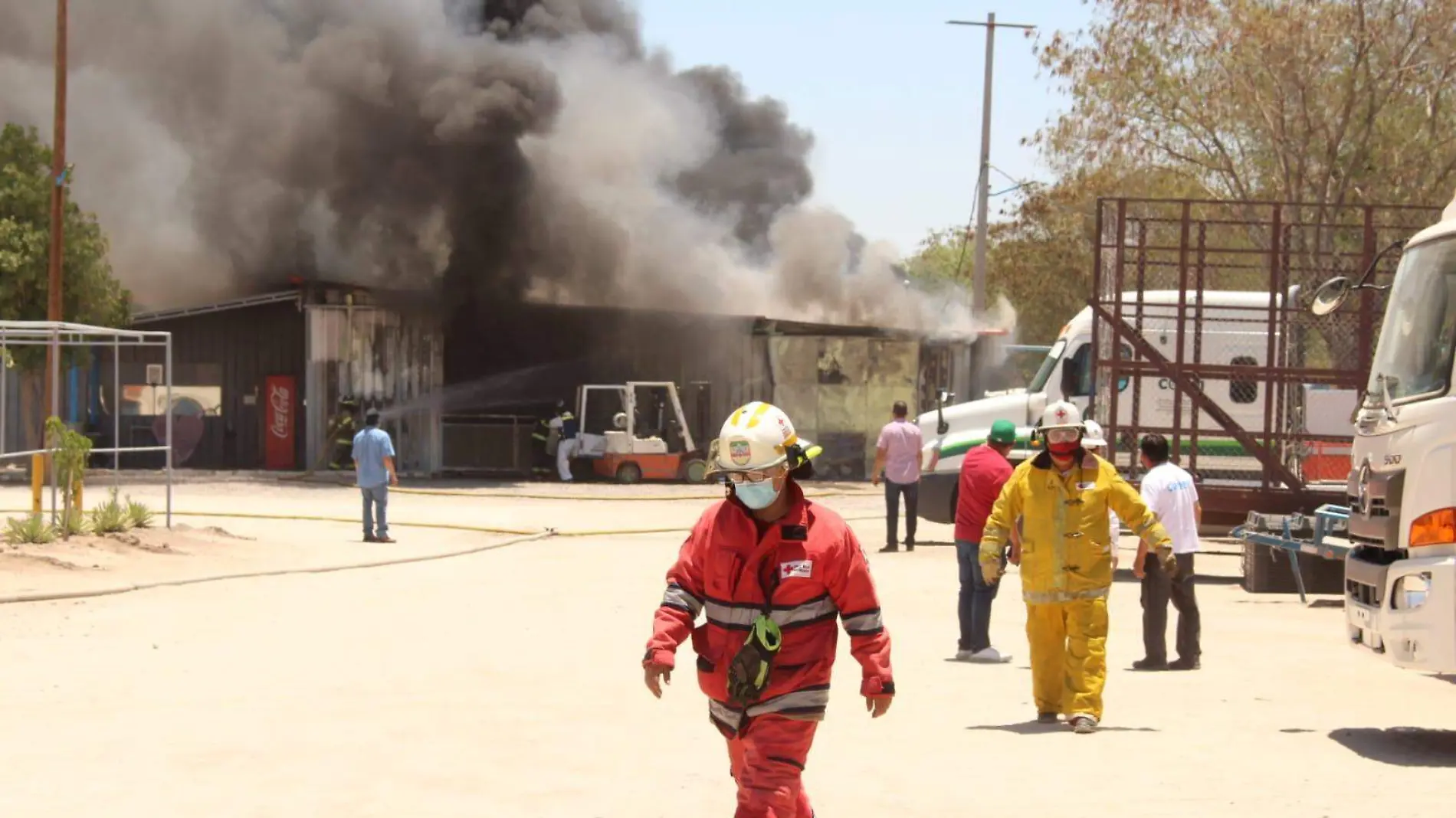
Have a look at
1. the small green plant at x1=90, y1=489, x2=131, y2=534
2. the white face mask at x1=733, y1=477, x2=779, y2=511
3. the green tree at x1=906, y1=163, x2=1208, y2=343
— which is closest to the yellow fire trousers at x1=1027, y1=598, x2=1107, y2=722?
the white face mask at x1=733, y1=477, x2=779, y2=511

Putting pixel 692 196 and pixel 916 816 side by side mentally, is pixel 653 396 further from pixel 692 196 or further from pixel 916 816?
pixel 916 816

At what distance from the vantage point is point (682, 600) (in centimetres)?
567

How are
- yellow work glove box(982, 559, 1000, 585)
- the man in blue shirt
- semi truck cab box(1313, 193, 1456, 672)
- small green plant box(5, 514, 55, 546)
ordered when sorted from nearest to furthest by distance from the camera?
semi truck cab box(1313, 193, 1456, 672), yellow work glove box(982, 559, 1000, 585), small green plant box(5, 514, 55, 546), the man in blue shirt

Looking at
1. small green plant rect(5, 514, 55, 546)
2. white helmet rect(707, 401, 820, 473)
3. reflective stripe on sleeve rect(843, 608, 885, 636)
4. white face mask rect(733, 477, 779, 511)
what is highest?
white helmet rect(707, 401, 820, 473)

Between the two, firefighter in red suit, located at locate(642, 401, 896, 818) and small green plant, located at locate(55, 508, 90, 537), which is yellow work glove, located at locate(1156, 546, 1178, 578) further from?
small green plant, located at locate(55, 508, 90, 537)

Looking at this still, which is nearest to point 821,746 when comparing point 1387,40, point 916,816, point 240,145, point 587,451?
point 916,816

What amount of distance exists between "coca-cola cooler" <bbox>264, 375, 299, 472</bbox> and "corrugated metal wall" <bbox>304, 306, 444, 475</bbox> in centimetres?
120

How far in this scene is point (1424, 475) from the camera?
819 centimetres

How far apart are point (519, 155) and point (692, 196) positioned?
671 centimetres

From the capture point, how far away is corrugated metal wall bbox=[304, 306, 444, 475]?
1302 inches

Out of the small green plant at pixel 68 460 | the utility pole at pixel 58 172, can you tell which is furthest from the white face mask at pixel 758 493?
the utility pole at pixel 58 172

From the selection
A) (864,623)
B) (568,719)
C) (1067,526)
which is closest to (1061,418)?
(1067,526)

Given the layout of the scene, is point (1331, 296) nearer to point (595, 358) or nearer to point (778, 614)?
point (778, 614)

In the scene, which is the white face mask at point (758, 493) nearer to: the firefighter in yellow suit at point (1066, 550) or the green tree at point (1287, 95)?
the firefighter in yellow suit at point (1066, 550)
